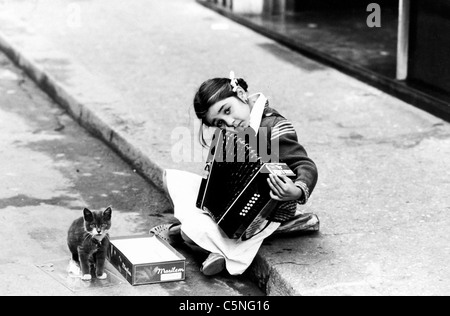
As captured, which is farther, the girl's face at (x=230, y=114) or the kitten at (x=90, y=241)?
the girl's face at (x=230, y=114)

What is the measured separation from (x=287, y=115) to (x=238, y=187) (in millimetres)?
2423

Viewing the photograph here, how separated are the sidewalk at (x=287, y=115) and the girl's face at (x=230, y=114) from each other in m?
0.62

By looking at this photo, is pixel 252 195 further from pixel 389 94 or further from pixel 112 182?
pixel 389 94

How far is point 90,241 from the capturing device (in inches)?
185

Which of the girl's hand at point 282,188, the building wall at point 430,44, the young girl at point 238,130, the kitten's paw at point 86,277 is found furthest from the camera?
the building wall at point 430,44

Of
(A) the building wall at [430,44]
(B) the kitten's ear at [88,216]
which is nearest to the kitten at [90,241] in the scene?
(B) the kitten's ear at [88,216]

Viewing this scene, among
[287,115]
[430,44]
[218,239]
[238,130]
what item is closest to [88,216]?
[218,239]

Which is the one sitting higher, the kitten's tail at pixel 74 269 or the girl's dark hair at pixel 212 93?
the girl's dark hair at pixel 212 93

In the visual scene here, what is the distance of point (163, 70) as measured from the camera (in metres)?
8.25

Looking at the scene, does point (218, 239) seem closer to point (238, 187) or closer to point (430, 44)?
point (238, 187)

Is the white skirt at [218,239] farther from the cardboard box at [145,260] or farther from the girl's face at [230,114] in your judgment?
the girl's face at [230,114]

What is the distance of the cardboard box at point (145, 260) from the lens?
476 cm

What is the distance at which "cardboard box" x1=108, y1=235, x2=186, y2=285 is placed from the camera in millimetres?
4758

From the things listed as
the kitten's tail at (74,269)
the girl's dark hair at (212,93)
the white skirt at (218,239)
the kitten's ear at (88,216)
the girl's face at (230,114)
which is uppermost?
the girl's dark hair at (212,93)
